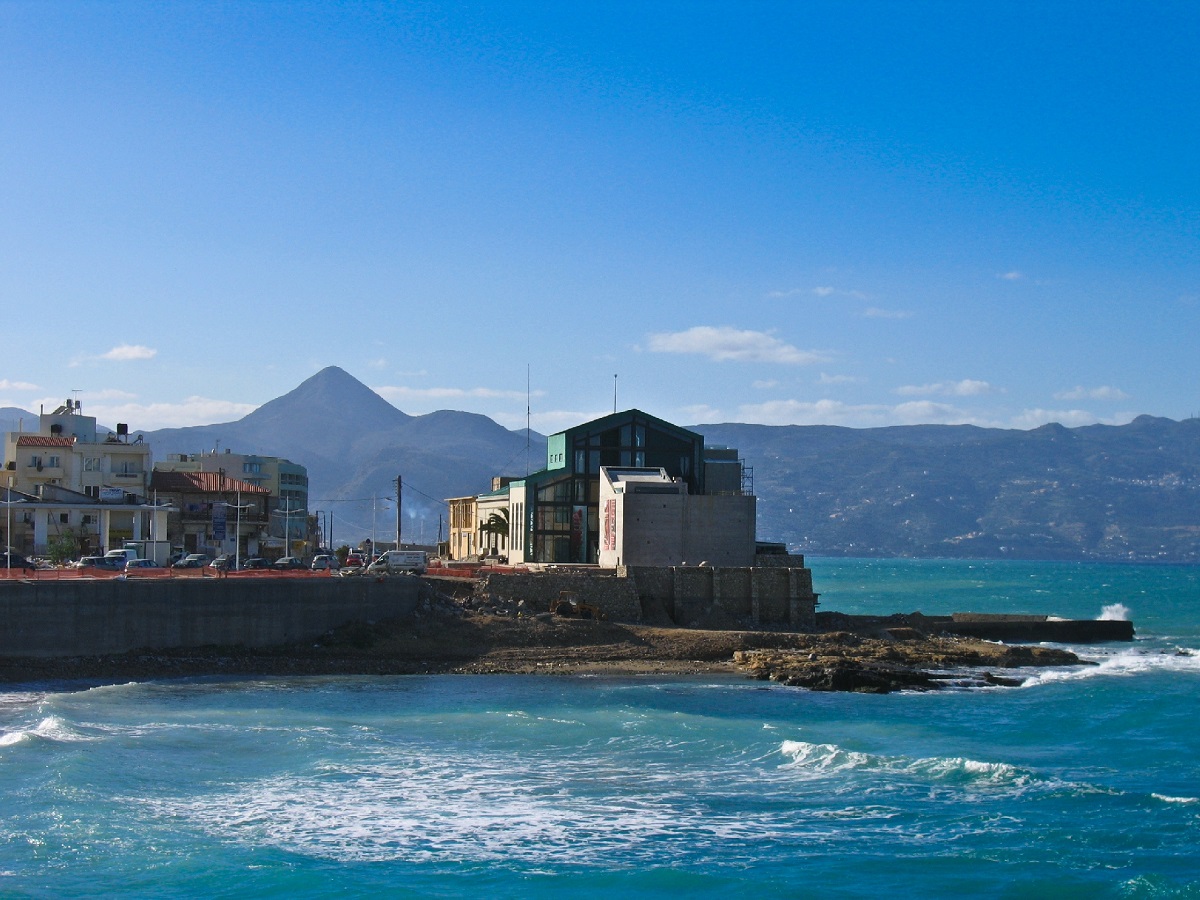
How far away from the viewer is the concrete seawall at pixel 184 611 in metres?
48.4

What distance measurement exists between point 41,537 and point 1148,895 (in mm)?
65187

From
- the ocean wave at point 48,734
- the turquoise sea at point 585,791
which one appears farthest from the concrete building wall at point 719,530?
the ocean wave at point 48,734

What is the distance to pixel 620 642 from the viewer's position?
55156 millimetres

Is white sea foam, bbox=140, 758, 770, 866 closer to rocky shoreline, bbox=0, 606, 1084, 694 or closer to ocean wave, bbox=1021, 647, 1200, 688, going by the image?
rocky shoreline, bbox=0, 606, 1084, 694

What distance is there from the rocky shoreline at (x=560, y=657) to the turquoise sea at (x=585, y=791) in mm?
2647

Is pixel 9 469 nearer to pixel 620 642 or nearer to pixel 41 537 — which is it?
pixel 41 537

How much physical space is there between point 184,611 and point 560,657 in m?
14.6

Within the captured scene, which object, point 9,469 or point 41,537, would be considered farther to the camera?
point 9,469

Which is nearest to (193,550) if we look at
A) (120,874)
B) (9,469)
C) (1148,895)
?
(9,469)

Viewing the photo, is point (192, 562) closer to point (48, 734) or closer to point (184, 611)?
point (184, 611)

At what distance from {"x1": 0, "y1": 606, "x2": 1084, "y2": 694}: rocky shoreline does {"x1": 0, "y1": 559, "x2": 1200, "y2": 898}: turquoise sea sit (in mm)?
2647

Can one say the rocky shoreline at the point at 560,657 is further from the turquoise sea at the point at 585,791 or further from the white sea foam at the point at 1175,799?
the white sea foam at the point at 1175,799

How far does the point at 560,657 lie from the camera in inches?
2090

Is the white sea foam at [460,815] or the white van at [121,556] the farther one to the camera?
the white van at [121,556]
